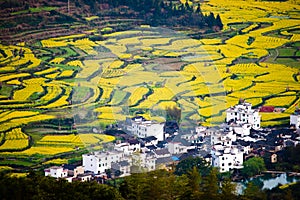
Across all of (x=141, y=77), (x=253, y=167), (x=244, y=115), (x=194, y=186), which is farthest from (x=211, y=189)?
(x=141, y=77)

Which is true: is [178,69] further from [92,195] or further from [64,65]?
[92,195]

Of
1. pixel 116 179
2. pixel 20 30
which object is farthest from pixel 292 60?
pixel 116 179

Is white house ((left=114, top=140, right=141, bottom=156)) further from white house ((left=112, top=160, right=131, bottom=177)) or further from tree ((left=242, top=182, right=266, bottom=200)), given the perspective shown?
tree ((left=242, top=182, right=266, bottom=200))

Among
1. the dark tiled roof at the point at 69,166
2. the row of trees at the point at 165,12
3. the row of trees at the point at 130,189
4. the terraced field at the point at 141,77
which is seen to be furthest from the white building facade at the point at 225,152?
the row of trees at the point at 165,12

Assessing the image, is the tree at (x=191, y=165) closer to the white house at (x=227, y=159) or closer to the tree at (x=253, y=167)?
the white house at (x=227, y=159)

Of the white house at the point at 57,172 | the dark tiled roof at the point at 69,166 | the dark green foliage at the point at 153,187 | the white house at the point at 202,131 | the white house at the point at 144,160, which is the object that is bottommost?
the dark tiled roof at the point at 69,166

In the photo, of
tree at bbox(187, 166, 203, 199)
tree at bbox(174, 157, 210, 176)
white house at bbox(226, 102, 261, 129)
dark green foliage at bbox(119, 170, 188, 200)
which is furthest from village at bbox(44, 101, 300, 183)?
dark green foliage at bbox(119, 170, 188, 200)

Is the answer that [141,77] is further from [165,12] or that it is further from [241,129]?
[165,12]
